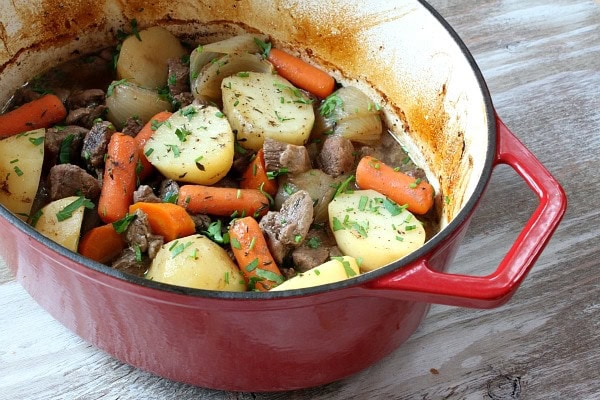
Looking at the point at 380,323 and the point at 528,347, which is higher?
the point at 380,323

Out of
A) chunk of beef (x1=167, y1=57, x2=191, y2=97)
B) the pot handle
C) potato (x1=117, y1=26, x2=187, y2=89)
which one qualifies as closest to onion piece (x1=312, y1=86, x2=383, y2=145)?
chunk of beef (x1=167, y1=57, x2=191, y2=97)

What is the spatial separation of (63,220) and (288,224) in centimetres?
56

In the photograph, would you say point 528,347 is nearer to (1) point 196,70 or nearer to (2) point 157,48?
(1) point 196,70

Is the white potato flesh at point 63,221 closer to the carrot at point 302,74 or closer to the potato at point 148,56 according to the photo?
the potato at point 148,56

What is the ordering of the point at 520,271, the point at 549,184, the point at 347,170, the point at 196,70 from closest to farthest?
the point at 520,271 < the point at 549,184 < the point at 347,170 < the point at 196,70

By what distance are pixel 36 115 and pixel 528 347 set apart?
1524 millimetres

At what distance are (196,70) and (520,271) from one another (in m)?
1.31

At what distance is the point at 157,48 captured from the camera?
8.02 feet

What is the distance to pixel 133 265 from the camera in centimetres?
182

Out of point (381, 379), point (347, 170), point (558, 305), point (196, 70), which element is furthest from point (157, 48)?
point (558, 305)

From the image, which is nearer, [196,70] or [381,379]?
[381,379]

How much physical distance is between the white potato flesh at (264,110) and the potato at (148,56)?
0.94 feet

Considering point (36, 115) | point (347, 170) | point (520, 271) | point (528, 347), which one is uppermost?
point (36, 115)

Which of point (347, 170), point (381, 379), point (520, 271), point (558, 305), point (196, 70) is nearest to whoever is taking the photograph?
point (520, 271)
